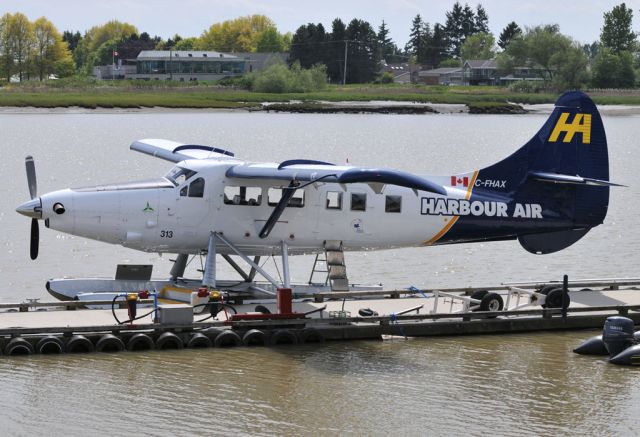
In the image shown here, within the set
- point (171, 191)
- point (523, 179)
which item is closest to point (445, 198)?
point (523, 179)

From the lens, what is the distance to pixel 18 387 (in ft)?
58.2

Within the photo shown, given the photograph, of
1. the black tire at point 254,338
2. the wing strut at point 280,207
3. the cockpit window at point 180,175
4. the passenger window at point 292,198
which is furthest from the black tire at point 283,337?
the cockpit window at point 180,175

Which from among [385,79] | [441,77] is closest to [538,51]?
[385,79]

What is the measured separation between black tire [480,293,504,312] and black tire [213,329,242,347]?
4.43m

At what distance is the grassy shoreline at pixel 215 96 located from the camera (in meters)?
102

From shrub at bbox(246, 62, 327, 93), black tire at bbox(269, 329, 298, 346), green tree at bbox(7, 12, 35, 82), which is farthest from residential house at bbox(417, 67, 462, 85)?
black tire at bbox(269, 329, 298, 346)

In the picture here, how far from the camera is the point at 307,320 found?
66.8ft

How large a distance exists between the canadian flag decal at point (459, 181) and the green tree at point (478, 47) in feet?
517

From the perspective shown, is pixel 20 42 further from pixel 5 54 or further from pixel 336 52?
pixel 336 52

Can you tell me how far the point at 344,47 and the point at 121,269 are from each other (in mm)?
125372

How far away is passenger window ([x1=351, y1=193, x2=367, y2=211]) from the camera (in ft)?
72.6

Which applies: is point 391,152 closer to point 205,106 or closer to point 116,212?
point 205,106

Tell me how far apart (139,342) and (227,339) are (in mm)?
1374

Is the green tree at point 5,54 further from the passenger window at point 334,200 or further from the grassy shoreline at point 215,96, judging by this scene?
the passenger window at point 334,200
